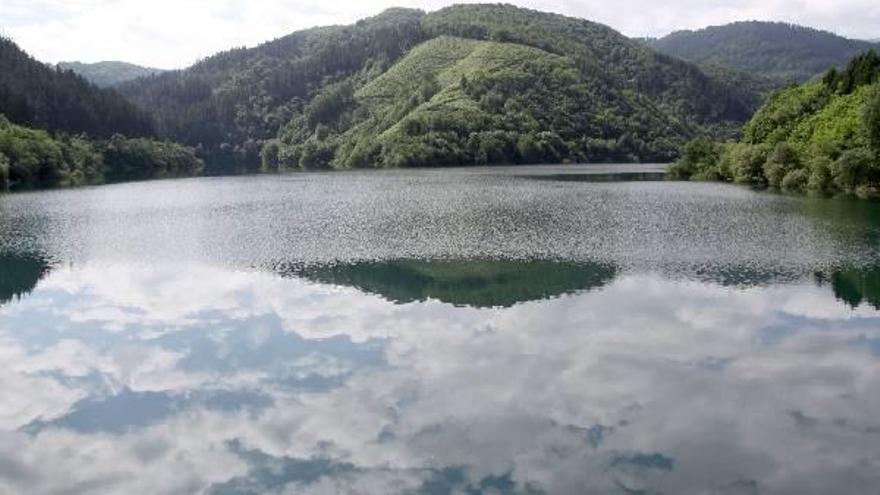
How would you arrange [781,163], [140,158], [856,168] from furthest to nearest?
1. [140,158]
2. [781,163]
3. [856,168]

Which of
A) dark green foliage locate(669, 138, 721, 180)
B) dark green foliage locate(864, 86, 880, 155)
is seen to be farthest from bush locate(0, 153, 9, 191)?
dark green foliage locate(864, 86, 880, 155)

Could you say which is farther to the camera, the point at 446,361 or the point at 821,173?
the point at 821,173

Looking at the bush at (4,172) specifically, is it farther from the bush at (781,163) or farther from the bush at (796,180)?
the bush at (796,180)

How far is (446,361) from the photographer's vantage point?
26859 mm

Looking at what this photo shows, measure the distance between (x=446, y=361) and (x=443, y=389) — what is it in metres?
3.14

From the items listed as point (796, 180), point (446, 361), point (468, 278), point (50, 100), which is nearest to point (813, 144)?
point (796, 180)

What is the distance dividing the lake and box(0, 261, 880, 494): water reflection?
0.33 feet

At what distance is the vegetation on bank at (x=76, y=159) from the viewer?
396 ft

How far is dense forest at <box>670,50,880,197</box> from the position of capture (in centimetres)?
7912

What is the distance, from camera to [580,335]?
30.1m

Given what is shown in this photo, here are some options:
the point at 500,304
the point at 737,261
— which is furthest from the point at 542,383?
the point at 737,261

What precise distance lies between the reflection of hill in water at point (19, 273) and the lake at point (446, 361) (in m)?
0.26

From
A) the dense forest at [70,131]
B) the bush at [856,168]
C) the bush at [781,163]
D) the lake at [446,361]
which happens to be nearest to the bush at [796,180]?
the bush at [781,163]

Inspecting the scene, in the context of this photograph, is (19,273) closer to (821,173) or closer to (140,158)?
(821,173)
